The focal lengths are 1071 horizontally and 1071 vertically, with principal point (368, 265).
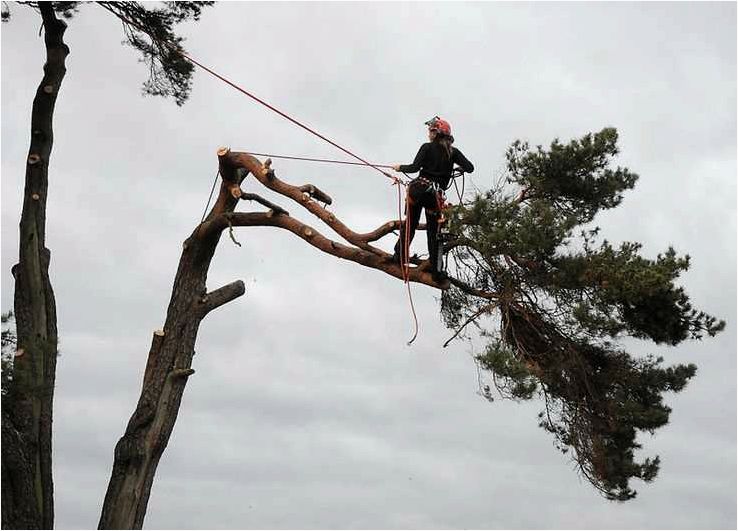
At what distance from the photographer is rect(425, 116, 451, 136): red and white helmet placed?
986 centimetres

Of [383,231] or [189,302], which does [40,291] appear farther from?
[383,231]

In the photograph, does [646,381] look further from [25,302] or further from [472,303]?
[25,302]

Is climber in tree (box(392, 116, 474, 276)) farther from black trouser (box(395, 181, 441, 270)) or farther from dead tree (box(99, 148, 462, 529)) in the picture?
dead tree (box(99, 148, 462, 529))

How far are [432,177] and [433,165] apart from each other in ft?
0.37

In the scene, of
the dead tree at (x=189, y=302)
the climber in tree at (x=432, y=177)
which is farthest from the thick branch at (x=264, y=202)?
the climber in tree at (x=432, y=177)

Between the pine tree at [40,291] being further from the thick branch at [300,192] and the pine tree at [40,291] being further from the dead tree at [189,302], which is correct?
the thick branch at [300,192]

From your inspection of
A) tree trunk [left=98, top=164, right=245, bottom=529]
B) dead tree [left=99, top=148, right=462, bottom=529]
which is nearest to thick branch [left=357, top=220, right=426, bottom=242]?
dead tree [left=99, top=148, right=462, bottom=529]

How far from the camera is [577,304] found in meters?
9.99

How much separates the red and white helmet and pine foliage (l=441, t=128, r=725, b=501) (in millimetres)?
716

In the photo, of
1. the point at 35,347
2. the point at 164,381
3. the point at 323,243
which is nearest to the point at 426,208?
the point at 323,243

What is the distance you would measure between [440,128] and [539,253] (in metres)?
1.47

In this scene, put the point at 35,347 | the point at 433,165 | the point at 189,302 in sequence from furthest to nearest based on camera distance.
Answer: the point at 189,302 → the point at 35,347 → the point at 433,165

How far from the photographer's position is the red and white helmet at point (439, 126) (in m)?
9.86

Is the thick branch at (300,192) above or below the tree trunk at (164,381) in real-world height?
above
